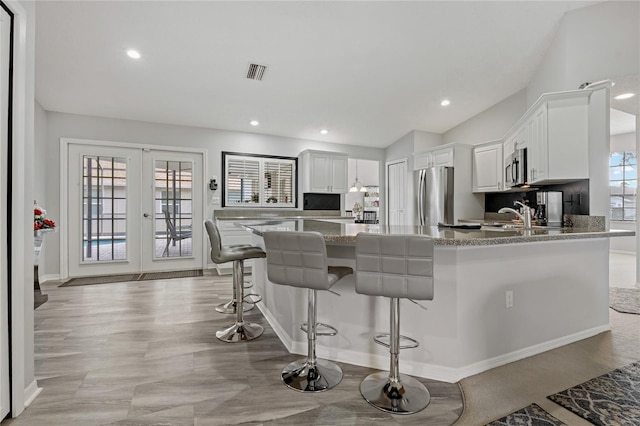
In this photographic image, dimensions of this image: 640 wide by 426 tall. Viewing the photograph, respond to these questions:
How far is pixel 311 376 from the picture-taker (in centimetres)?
192

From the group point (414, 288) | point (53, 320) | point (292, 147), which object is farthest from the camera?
point (292, 147)


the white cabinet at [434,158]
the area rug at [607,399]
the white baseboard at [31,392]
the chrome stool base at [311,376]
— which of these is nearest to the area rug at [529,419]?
the area rug at [607,399]

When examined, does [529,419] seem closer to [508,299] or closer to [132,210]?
[508,299]

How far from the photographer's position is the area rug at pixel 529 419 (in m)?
1.57

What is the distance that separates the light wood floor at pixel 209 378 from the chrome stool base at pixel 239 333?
77 millimetres

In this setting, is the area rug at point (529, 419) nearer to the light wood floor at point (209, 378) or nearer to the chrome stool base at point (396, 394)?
the light wood floor at point (209, 378)

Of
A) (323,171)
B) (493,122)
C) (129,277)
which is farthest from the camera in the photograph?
(323,171)

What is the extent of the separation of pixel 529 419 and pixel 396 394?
678 millimetres

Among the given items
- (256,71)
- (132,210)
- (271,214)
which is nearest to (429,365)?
(256,71)

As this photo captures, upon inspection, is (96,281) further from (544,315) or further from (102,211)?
(544,315)

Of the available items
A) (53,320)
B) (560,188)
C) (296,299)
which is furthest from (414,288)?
(53,320)

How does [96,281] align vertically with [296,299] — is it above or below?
below

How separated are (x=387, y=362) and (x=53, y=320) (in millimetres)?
3200

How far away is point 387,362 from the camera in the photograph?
2.10 meters
